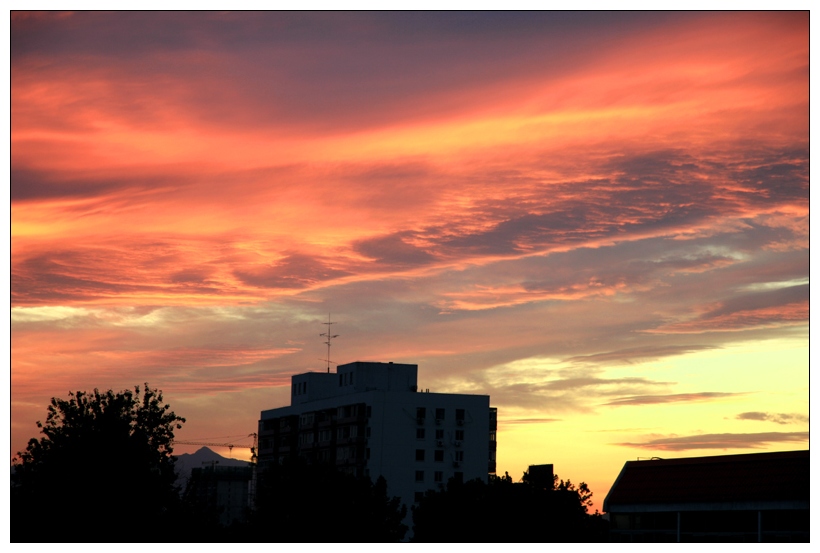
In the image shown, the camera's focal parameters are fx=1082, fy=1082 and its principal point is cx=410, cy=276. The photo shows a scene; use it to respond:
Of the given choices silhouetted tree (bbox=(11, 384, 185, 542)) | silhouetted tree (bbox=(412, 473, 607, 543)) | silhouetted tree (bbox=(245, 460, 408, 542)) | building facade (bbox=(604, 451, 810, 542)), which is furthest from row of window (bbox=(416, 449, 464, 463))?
silhouetted tree (bbox=(11, 384, 185, 542))

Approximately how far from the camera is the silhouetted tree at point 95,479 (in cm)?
5084

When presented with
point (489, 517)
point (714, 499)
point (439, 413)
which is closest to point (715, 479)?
point (714, 499)

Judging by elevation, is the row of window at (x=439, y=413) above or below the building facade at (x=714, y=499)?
above

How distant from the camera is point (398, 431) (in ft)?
553

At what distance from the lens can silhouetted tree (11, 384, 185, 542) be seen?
2002 inches

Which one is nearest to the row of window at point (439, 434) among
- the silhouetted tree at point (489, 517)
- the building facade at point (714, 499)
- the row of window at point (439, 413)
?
the row of window at point (439, 413)

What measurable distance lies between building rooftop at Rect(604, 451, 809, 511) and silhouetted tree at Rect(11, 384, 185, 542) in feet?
126

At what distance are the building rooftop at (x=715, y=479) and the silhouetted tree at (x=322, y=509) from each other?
2242cm

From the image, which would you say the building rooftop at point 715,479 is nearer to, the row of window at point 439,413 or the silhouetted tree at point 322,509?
the silhouetted tree at point 322,509

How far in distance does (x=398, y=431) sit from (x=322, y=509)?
7245 cm

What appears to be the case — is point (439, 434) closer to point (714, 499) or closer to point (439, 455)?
point (439, 455)

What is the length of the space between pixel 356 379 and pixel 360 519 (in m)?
80.6
